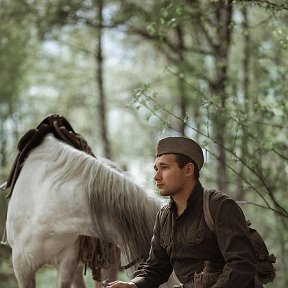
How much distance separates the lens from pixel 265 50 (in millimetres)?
10055

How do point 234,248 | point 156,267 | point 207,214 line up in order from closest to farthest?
point 234,248 < point 207,214 < point 156,267

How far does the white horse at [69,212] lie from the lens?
464 centimetres

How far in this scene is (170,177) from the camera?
316 cm

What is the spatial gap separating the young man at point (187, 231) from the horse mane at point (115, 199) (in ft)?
3.92

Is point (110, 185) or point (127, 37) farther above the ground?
point (127, 37)

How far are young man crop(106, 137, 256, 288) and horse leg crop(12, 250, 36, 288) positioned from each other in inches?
73.1

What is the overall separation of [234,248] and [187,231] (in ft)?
0.99

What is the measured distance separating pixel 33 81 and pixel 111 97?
241 cm

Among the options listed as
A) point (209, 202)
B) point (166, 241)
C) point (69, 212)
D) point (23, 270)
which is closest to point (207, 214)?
point (209, 202)

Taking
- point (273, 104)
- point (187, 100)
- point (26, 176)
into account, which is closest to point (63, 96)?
point (187, 100)

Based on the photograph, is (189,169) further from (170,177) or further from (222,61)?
(222,61)

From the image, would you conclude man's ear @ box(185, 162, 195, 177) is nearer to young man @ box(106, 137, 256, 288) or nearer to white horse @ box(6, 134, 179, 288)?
young man @ box(106, 137, 256, 288)

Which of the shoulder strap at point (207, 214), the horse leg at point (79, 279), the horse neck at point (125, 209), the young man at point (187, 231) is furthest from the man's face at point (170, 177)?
the horse leg at point (79, 279)

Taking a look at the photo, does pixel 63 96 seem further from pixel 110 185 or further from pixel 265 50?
pixel 110 185
